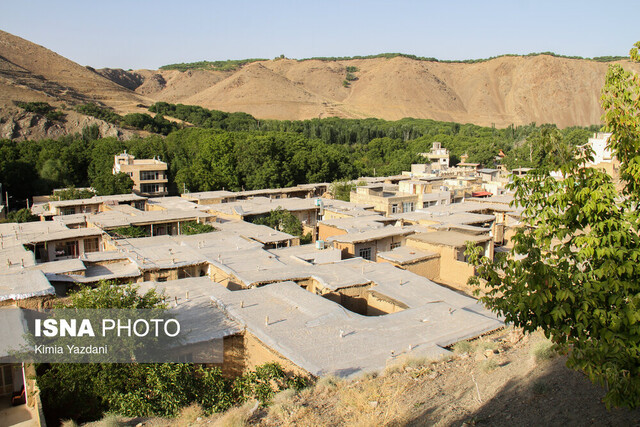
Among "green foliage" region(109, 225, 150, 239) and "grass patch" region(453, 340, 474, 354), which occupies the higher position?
"green foliage" region(109, 225, 150, 239)

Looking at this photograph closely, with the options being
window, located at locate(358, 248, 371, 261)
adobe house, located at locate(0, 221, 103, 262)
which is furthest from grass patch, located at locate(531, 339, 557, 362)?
adobe house, located at locate(0, 221, 103, 262)

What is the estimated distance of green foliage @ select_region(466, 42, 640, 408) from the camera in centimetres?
525

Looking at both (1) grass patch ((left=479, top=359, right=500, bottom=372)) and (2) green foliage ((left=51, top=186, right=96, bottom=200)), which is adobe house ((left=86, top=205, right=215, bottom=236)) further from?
(1) grass patch ((left=479, top=359, right=500, bottom=372))

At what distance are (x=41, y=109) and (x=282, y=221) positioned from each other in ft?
202

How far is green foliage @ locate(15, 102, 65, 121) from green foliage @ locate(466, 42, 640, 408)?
7965 centimetres

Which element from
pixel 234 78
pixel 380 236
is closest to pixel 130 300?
pixel 380 236


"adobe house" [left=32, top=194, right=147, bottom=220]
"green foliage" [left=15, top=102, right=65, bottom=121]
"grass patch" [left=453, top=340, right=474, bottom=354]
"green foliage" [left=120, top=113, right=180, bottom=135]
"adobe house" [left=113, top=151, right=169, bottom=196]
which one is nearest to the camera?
"grass patch" [left=453, top=340, right=474, bottom=354]

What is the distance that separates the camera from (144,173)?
146 feet

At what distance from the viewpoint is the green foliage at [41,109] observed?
72875 mm

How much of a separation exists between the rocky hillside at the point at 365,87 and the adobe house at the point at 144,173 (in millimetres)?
55189

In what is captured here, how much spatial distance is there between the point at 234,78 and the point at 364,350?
477 ft

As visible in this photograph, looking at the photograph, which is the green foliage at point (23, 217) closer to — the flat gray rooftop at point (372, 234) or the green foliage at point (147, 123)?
the flat gray rooftop at point (372, 234)

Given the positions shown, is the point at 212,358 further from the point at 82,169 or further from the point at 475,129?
the point at 475,129

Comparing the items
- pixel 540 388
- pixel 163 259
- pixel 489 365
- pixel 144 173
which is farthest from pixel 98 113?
pixel 540 388
